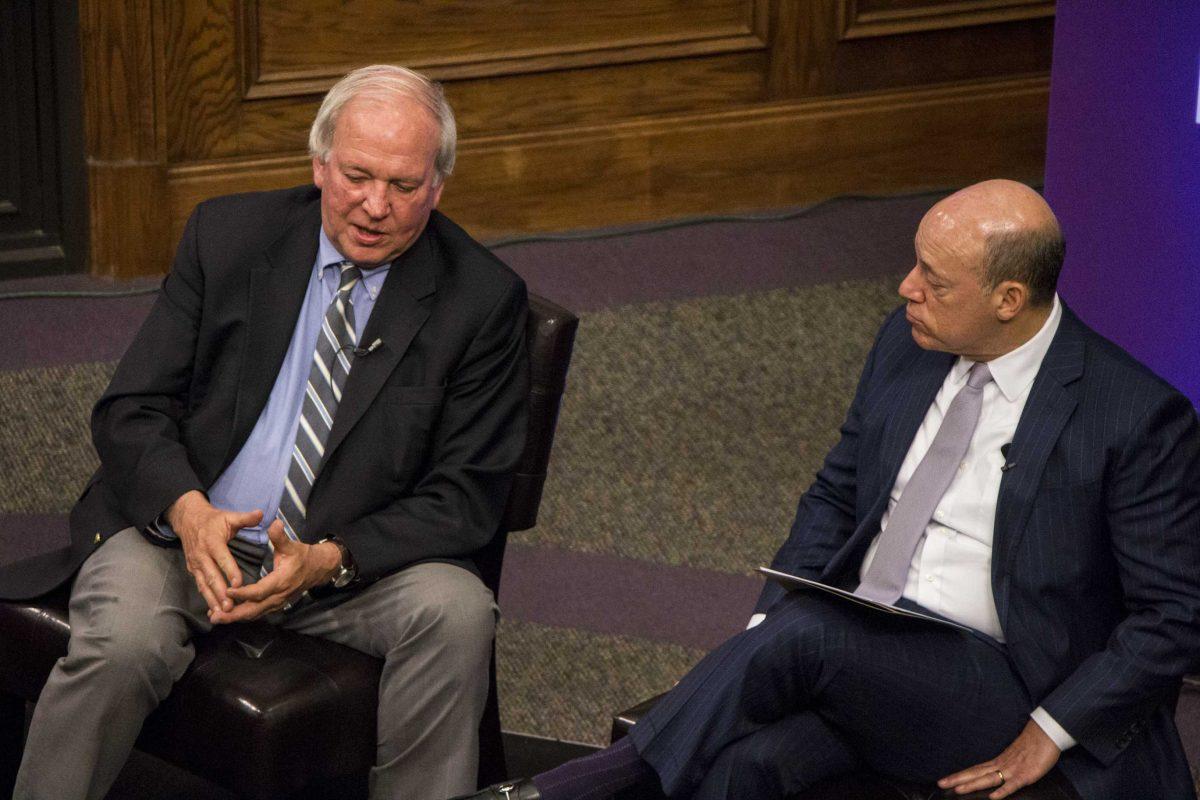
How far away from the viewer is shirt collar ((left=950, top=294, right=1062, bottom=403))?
2.63 m

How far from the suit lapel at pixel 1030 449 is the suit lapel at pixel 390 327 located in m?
0.96

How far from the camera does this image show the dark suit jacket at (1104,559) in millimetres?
2465

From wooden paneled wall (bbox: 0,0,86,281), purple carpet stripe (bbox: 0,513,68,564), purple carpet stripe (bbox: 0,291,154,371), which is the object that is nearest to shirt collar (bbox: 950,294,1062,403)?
purple carpet stripe (bbox: 0,513,68,564)

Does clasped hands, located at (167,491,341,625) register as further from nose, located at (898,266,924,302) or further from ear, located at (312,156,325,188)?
nose, located at (898,266,924,302)

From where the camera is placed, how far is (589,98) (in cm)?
551

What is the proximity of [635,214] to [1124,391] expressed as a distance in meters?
3.21

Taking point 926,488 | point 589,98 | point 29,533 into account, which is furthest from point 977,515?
point 589,98

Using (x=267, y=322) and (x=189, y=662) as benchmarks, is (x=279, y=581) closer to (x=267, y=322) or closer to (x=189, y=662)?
(x=189, y=662)

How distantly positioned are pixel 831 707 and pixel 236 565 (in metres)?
0.90

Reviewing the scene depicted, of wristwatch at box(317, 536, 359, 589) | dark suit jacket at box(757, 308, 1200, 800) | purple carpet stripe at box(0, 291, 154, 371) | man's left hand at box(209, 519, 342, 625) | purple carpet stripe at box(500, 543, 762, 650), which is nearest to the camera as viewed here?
dark suit jacket at box(757, 308, 1200, 800)

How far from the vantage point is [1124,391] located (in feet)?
8.32

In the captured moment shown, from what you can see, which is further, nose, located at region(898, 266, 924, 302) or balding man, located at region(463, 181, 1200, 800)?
nose, located at region(898, 266, 924, 302)

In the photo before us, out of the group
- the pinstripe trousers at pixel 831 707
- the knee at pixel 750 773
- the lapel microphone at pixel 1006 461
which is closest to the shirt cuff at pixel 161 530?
the pinstripe trousers at pixel 831 707

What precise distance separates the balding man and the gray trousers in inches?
7.3
